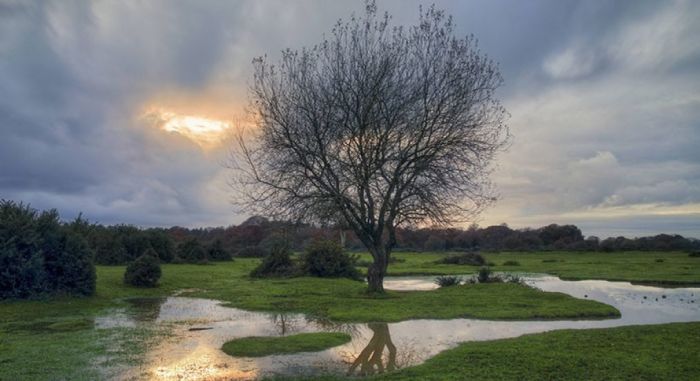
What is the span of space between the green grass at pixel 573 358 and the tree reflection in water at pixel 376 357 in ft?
2.59

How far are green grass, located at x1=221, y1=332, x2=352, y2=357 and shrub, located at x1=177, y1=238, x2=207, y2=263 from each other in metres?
35.0

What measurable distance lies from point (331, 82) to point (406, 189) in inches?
255

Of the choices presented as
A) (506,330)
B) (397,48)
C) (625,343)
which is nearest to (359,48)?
(397,48)

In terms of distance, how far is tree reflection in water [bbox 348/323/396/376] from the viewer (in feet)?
37.3

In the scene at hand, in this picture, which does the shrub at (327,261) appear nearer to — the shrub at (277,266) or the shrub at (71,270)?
the shrub at (277,266)

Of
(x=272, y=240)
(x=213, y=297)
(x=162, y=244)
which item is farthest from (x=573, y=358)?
(x=272, y=240)

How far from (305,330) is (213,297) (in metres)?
10.5

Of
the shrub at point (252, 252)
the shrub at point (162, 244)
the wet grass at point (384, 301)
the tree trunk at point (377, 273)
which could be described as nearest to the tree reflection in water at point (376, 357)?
the wet grass at point (384, 301)

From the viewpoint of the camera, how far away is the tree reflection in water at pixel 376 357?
37.3 feet

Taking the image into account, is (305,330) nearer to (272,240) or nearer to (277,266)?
(277,266)

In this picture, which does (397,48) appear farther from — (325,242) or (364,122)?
(325,242)

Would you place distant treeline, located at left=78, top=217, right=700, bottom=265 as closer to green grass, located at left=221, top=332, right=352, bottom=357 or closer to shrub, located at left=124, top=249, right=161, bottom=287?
shrub, located at left=124, top=249, right=161, bottom=287

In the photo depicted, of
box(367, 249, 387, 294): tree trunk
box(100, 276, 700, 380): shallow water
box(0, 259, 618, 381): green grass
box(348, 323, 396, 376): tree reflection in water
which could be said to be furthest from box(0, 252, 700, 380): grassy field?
box(348, 323, 396, 376): tree reflection in water

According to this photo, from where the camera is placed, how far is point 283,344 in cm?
1376
